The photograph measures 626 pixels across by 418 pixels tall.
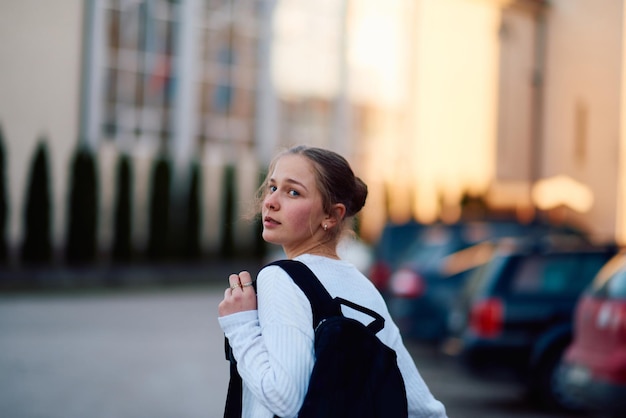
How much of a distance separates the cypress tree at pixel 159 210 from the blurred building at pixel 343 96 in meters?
0.40

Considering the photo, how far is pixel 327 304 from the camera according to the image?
2.24 m

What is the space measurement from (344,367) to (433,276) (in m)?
8.96

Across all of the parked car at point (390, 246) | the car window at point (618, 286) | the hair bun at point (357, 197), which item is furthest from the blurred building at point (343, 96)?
the hair bun at point (357, 197)

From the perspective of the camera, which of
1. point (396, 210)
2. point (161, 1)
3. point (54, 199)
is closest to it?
point (54, 199)

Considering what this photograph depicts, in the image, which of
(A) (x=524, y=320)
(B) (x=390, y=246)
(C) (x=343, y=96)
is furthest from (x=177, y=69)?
(A) (x=524, y=320)

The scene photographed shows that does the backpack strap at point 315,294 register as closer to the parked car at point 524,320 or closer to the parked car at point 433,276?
the parked car at point 524,320

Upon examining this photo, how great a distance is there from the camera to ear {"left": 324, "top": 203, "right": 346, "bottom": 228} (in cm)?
247

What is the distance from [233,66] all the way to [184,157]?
321 cm

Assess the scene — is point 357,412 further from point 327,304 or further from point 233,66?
point 233,66

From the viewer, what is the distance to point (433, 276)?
11.0m

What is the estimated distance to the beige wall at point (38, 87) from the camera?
22.8m

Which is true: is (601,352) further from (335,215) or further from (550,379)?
(335,215)

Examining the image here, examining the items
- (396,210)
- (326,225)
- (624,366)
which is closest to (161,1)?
(396,210)

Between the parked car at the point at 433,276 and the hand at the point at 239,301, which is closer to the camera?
the hand at the point at 239,301
